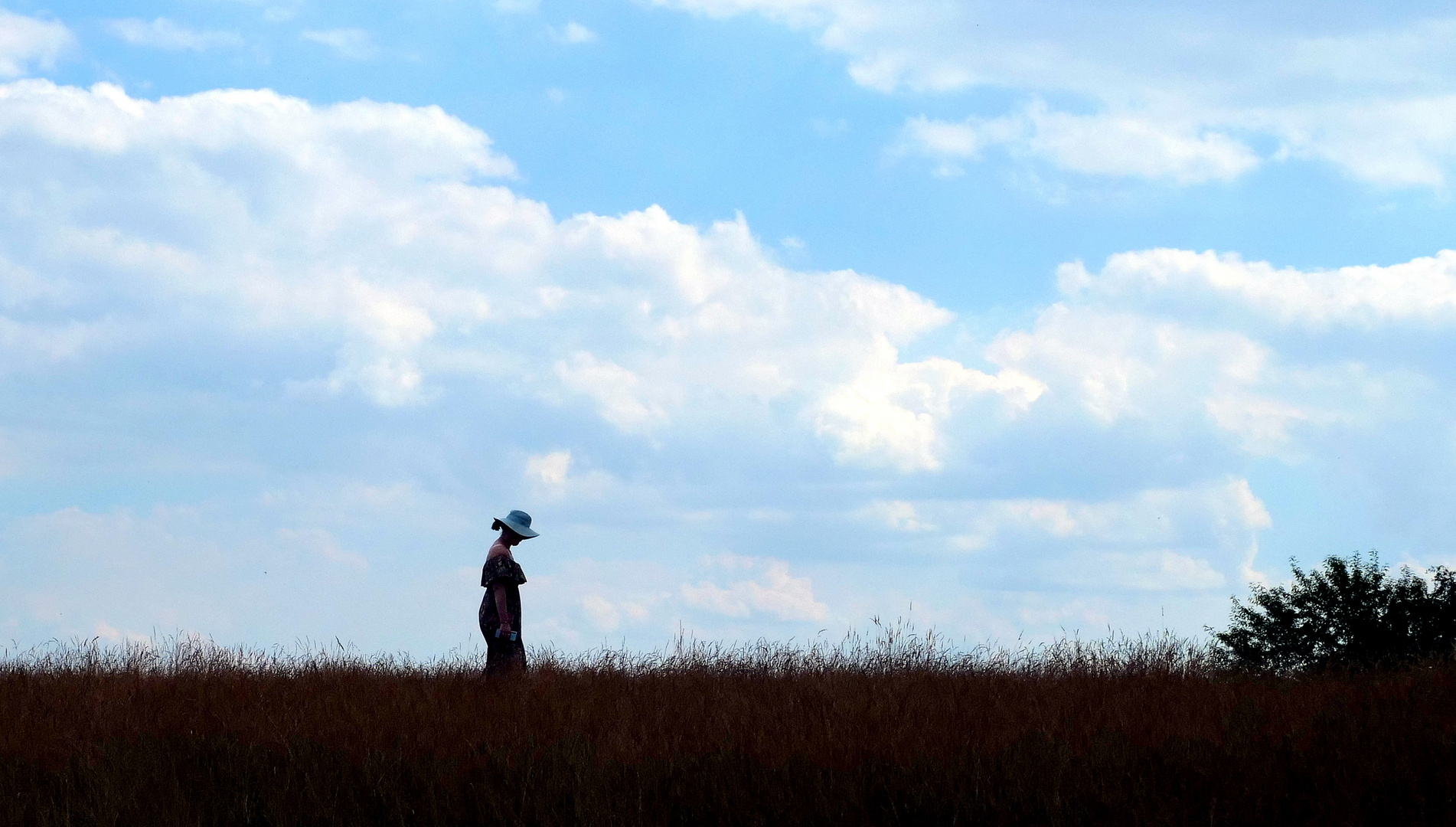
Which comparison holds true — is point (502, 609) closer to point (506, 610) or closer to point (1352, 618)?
point (506, 610)

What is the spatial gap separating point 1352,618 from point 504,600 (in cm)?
1123

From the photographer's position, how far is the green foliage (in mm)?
15414

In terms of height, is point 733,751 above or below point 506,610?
below

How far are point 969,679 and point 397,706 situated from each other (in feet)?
16.0

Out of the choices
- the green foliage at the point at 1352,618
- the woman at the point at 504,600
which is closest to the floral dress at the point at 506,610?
the woman at the point at 504,600

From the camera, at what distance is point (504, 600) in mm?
10305

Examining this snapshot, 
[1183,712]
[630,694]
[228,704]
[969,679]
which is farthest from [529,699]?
[1183,712]

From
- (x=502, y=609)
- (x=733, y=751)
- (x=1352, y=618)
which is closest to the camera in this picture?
(x=733, y=751)

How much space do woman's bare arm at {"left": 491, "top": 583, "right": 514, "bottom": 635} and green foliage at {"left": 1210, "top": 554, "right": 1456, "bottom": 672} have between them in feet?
31.1

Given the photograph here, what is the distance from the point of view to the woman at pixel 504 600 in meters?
10.3

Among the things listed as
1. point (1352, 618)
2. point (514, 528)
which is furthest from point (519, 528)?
point (1352, 618)

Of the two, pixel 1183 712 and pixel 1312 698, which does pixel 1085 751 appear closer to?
pixel 1183 712

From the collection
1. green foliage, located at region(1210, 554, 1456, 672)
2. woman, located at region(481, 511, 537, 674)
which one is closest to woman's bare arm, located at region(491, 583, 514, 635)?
woman, located at region(481, 511, 537, 674)

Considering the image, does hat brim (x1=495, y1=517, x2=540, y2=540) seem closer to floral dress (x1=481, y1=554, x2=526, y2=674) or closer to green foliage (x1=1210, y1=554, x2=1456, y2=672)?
floral dress (x1=481, y1=554, x2=526, y2=674)
